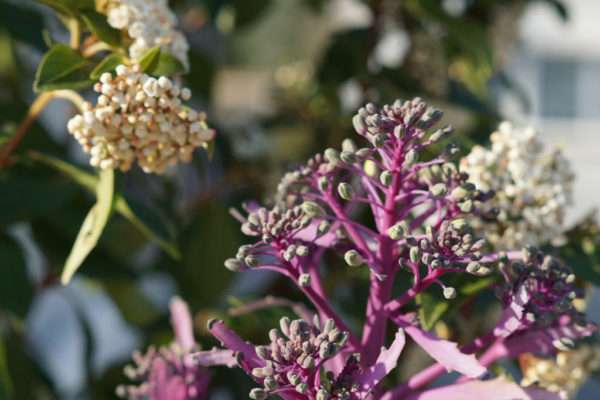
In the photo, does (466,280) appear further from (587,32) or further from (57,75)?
(587,32)

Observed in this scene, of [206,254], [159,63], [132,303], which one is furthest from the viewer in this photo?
[132,303]

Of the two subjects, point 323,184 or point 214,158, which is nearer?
point 323,184

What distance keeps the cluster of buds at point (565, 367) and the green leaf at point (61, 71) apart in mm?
314

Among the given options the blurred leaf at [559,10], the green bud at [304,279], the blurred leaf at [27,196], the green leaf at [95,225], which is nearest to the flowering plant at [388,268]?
the green bud at [304,279]

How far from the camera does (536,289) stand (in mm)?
361

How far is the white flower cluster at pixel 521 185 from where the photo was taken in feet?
1.52

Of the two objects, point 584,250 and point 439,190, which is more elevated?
point 439,190

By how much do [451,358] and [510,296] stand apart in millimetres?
42

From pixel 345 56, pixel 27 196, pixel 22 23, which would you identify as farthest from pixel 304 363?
pixel 345 56

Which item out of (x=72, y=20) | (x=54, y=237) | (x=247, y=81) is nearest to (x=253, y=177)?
(x=54, y=237)

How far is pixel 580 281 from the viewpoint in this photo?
52 cm

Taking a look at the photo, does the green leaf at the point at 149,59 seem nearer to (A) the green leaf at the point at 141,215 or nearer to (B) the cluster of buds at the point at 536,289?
(A) the green leaf at the point at 141,215

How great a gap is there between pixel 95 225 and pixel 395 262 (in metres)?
0.18

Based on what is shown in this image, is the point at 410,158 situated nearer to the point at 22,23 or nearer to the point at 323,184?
the point at 323,184
